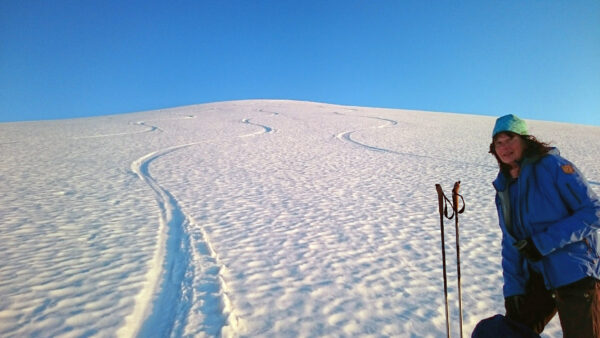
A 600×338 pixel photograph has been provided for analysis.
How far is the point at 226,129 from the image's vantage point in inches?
916

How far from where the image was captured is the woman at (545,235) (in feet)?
5.68

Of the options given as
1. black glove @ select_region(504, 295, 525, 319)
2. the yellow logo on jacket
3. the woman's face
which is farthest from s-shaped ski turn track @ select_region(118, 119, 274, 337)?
the yellow logo on jacket

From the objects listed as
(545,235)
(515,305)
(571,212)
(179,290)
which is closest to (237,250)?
(179,290)

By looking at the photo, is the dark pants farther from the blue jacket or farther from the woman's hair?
the woman's hair

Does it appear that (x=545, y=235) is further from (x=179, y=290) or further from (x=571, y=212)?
(x=179, y=290)

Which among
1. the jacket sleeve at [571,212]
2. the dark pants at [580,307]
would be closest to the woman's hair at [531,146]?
the jacket sleeve at [571,212]

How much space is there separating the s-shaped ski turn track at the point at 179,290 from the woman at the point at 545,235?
2.41m

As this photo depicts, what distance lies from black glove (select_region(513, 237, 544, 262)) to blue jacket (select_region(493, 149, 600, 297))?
4cm

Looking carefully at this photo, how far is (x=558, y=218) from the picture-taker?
5.93ft

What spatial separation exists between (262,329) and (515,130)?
2665 millimetres

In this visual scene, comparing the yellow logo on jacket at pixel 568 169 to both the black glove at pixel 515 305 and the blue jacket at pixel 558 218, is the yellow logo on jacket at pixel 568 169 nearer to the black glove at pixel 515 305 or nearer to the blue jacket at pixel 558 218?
the blue jacket at pixel 558 218

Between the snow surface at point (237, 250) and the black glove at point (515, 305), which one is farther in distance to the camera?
the snow surface at point (237, 250)

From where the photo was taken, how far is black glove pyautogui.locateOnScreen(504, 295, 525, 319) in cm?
209

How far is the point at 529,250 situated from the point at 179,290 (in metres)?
3.41
